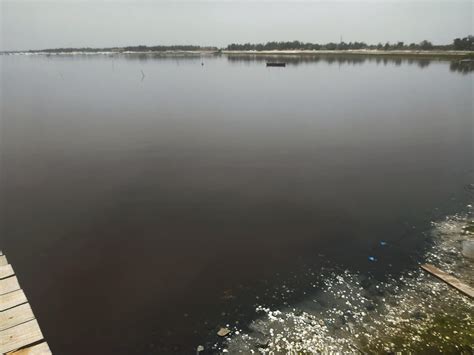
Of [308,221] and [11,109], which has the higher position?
[11,109]

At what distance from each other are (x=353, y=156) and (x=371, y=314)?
1211cm

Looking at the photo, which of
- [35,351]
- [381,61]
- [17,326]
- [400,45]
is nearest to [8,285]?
[17,326]

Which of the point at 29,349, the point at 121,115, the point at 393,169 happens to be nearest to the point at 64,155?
the point at 121,115

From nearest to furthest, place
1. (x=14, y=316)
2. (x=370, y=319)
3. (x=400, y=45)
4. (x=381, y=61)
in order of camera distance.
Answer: (x=14, y=316) → (x=370, y=319) → (x=381, y=61) → (x=400, y=45)

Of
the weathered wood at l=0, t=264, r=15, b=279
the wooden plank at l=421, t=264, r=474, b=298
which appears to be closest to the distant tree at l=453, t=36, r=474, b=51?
the wooden plank at l=421, t=264, r=474, b=298

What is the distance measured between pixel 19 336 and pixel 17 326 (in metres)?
0.27

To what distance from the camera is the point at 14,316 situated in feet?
20.7

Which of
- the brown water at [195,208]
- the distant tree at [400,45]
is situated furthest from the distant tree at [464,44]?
the brown water at [195,208]

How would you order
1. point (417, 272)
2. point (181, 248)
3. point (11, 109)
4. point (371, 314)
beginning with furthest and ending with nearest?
1. point (11, 109)
2. point (181, 248)
3. point (417, 272)
4. point (371, 314)

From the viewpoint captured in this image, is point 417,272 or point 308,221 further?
point 308,221

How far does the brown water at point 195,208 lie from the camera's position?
8180mm

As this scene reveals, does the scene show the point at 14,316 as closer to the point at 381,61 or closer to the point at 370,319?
the point at 370,319

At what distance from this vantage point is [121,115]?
2764 cm

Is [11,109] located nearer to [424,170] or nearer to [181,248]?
[181,248]
